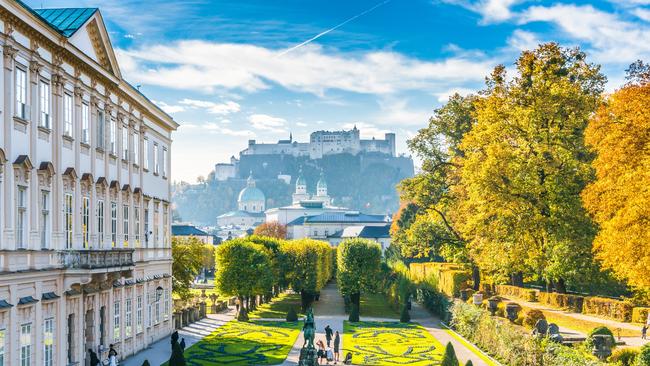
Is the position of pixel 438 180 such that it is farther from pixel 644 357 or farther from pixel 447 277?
pixel 644 357

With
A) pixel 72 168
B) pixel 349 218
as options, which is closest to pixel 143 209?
pixel 72 168

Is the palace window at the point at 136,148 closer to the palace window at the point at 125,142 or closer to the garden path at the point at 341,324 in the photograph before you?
the palace window at the point at 125,142

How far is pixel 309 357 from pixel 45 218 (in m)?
13.6

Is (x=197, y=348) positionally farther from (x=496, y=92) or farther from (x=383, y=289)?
(x=383, y=289)

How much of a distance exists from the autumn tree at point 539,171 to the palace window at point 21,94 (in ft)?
87.2

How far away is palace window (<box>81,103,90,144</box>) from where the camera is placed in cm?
2997

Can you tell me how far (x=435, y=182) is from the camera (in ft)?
196

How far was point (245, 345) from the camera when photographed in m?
41.4

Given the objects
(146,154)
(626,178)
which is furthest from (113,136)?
(626,178)

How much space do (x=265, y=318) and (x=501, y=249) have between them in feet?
65.2

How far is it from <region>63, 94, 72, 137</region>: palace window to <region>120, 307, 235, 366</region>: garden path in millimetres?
11605

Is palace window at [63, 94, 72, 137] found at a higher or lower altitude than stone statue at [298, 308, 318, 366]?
higher

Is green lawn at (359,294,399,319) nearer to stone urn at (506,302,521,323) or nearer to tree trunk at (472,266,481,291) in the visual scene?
tree trunk at (472,266,481,291)

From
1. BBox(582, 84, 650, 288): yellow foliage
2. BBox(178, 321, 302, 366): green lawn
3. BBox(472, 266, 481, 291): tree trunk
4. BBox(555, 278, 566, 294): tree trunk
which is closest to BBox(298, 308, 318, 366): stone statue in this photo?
BBox(178, 321, 302, 366): green lawn
